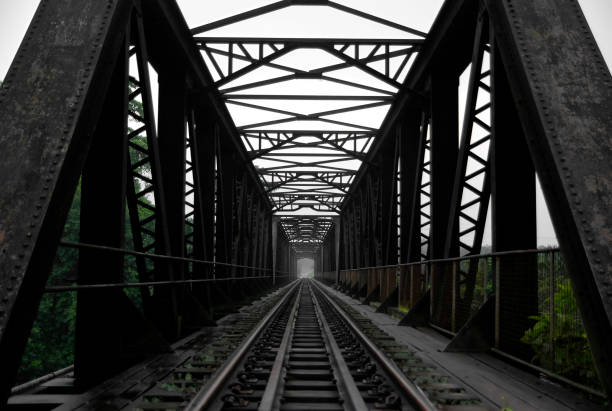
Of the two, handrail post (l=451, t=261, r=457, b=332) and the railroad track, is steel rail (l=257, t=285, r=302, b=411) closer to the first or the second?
the railroad track

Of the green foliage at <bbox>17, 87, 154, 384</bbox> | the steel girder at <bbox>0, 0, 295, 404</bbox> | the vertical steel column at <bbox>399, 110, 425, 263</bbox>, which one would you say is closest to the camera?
the steel girder at <bbox>0, 0, 295, 404</bbox>

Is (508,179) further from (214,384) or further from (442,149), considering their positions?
(214,384)

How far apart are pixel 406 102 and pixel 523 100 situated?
23.6 feet

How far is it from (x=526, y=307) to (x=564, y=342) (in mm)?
745

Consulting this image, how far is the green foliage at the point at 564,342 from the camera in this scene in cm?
378

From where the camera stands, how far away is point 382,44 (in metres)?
9.40

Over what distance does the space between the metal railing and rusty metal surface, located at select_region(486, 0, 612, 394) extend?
0.73m

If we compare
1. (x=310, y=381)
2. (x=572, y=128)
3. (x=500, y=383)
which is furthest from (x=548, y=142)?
(x=310, y=381)

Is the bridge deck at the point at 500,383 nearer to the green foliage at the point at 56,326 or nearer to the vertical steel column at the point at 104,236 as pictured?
the vertical steel column at the point at 104,236

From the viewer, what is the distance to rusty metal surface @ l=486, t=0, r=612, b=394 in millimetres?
3131

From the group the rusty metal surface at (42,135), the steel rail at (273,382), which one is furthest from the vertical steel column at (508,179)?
the rusty metal surface at (42,135)

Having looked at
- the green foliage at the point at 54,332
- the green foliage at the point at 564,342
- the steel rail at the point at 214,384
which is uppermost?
the green foliage at the point at 564,342

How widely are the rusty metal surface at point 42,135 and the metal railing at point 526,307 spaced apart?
13.3 ft

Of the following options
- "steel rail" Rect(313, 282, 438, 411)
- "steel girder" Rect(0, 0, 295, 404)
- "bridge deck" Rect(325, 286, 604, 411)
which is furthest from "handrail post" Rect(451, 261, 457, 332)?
"steel girder" Rect(0, 0, 295, 404)
